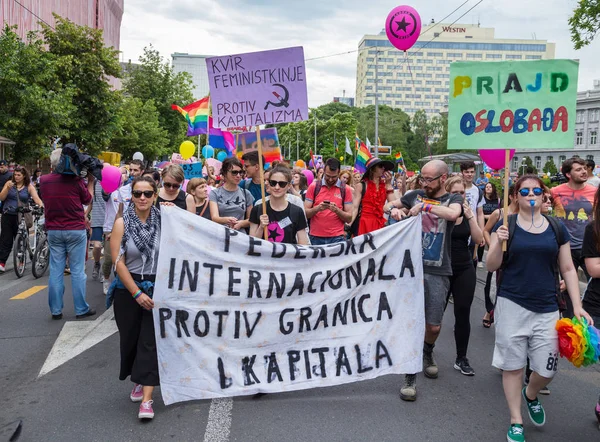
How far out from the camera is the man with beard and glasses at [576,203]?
5.59 metres

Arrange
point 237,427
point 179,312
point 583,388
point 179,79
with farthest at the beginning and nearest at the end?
point 179,79 < point 583,388 < point 179,312 < point 237,427

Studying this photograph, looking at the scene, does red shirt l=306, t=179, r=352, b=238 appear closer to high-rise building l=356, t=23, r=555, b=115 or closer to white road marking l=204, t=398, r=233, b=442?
white road marking l=204, t=398, r=233, b=442

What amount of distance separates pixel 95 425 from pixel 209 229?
1.51 meters

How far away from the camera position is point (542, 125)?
4648 mm

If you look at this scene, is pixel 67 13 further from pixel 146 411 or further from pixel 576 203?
pixel 146 411

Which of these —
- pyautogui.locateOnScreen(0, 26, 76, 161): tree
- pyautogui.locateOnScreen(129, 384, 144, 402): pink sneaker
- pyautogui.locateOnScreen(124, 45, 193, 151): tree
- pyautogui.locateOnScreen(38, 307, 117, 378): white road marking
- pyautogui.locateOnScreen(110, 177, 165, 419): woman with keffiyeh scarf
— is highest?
pyautogui.locateOnScreen(124, 45, 193, 151): tree

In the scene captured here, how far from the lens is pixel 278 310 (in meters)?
4.46

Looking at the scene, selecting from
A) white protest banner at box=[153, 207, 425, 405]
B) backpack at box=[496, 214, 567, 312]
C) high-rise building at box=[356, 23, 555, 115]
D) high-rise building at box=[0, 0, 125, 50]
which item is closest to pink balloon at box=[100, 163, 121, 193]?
white protest banner at box=[153, 207, 425, 405]

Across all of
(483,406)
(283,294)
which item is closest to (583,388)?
(483,406)

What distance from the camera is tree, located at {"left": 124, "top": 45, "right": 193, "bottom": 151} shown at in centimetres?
4522

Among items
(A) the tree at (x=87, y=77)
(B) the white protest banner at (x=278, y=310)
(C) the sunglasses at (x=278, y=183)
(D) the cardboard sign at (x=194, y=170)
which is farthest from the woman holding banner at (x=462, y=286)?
(A) the tree at (x=87, y=77)

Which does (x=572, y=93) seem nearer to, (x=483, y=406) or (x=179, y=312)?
(x=483, y=406)

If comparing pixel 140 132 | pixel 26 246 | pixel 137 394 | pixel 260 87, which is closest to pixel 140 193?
pixel 137 394

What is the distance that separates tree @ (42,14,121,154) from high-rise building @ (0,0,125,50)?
163cm
